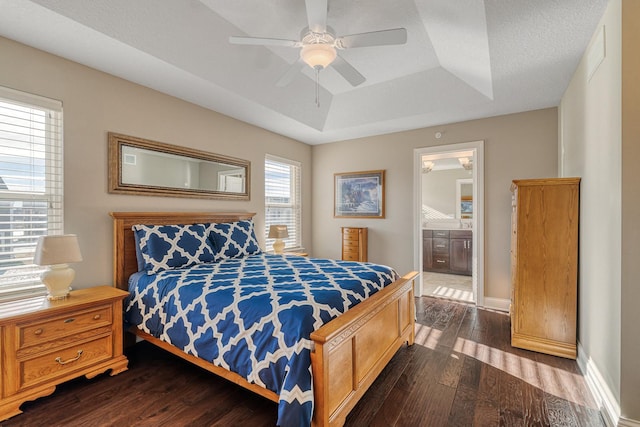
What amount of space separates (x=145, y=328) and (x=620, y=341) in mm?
3258

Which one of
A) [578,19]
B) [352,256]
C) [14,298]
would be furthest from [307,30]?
[352,256]

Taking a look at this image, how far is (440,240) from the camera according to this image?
607 centimetres

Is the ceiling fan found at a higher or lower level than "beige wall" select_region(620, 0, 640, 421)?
higher

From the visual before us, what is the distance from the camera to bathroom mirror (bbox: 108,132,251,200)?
114 inches

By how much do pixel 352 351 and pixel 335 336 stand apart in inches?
11.7

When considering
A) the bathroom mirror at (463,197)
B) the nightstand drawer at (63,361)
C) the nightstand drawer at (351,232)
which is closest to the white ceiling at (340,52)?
the nightstand drawer at (351,232)

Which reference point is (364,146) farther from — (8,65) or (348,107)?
(8,65)

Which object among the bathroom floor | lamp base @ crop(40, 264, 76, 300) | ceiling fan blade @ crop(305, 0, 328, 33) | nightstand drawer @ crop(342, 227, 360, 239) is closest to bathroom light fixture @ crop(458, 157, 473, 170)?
the bathroom floor

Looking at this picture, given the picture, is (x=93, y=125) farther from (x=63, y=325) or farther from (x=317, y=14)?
(x=317, y=14)

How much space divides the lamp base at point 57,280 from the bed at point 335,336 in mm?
530

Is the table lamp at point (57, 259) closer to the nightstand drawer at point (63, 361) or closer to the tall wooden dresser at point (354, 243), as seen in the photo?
the nightstand drawer at point (63, 361)

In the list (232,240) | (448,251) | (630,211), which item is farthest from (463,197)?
(232,240)

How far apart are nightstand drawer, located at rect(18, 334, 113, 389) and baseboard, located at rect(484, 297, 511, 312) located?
4151 millimetres

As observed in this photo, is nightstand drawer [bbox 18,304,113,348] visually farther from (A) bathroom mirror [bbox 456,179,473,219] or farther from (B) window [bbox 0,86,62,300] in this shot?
(A) bathroom mirror [bbox 456,179,473,219]
